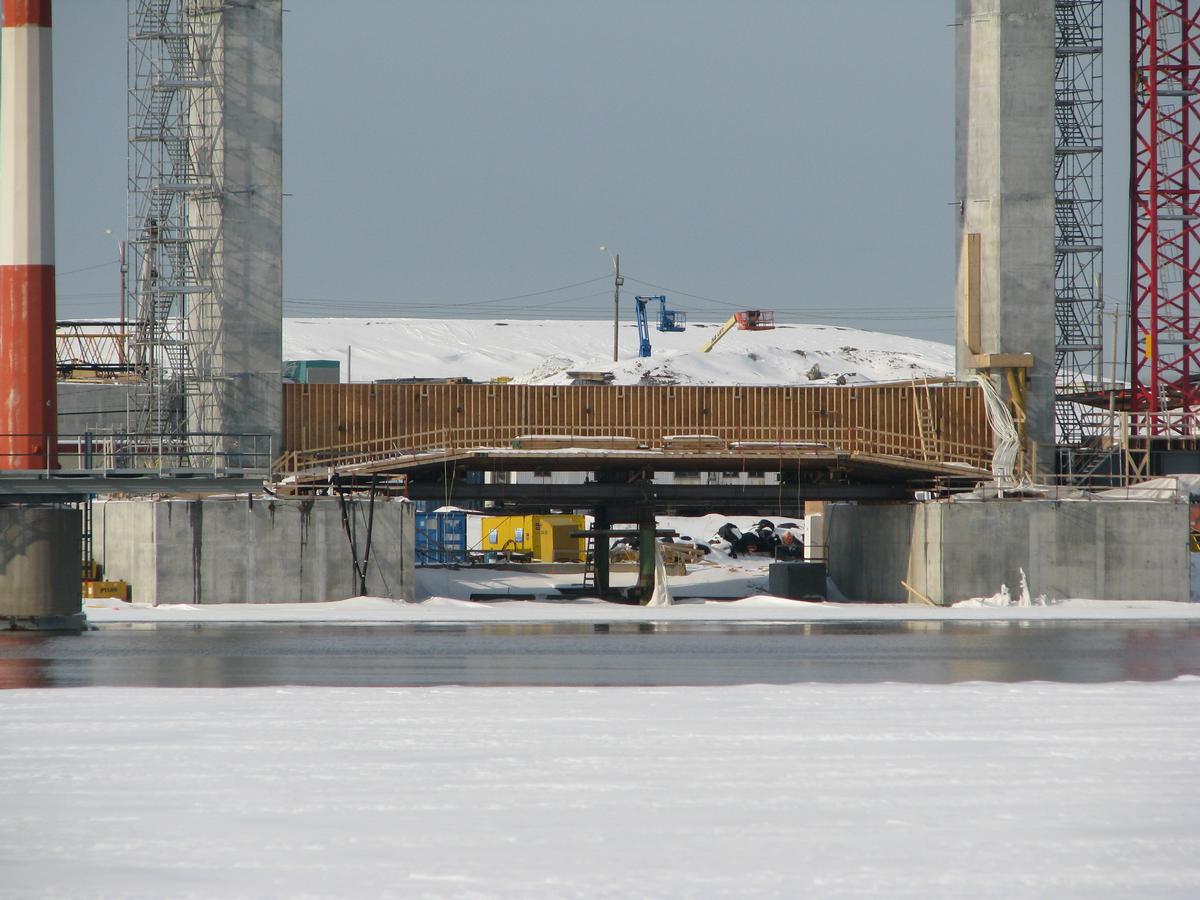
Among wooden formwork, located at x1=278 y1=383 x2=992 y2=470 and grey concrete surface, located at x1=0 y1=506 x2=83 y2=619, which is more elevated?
wooden formwork, located at x1=278 y1=383 x2=992 y2=470

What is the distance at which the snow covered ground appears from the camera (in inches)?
474

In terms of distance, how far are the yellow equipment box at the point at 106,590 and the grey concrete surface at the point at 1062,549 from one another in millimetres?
23975

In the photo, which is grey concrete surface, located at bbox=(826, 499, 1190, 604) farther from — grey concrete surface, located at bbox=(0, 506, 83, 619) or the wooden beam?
grey concrete surface, located at bbox=(0, 506, 83, 619)

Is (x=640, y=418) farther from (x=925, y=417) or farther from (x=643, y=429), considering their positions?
(x=925, y=417)

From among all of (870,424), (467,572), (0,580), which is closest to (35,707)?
(0,580)

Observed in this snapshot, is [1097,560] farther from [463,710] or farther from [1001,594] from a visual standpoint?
[463,710]

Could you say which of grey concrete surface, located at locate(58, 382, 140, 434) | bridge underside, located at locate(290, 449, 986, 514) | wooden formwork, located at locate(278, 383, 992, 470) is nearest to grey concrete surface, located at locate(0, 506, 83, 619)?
bridge underside, located at locate(290, 449, 986, 514)

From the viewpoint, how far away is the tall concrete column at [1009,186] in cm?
5228

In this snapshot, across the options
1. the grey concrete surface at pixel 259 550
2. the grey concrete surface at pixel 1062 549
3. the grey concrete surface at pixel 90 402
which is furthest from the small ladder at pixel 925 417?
the grey concrete surface at pixel 90 402

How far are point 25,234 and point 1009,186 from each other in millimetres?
30587

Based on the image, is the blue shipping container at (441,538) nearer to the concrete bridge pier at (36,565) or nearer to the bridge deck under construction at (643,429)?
the bridge deck under construction at (643,429)

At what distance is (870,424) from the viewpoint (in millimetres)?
53875

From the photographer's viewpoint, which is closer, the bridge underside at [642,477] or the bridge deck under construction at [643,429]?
the bridge underside at [642,477]

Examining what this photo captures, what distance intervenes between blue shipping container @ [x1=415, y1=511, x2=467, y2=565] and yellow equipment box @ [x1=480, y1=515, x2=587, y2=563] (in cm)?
159
